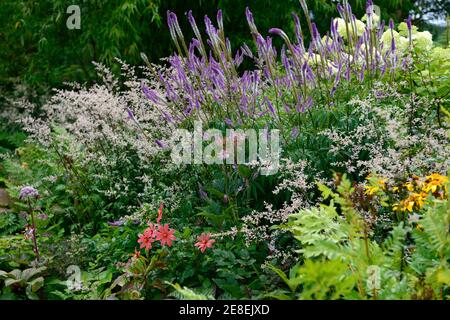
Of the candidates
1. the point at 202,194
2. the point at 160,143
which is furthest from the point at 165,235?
the point at 160,143

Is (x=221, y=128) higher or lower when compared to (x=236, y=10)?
lower

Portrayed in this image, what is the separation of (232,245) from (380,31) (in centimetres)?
175

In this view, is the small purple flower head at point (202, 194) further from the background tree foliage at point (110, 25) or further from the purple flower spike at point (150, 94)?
the background tree foliage at point (110, 25)


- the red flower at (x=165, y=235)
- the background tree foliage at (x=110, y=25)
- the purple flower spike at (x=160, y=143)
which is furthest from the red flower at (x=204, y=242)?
the background tree foliage at (x=110, y=25)

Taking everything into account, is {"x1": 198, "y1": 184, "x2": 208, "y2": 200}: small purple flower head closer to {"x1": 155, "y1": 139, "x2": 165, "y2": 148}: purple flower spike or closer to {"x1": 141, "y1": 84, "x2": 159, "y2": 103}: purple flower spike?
{"x1": 155, "y1": 139, "x2": 165, "y2": 148}: purple flower spike

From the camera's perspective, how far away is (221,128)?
3.44 m

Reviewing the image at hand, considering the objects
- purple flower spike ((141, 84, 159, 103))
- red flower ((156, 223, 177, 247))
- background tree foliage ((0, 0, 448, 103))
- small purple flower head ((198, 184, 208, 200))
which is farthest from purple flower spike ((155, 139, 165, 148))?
background tree foliage ((0, 0, 448, 103))

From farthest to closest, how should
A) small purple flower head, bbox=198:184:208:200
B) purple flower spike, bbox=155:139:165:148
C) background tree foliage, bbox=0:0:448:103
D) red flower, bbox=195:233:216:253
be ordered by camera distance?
1. background tree foliage, bbox=0:0:448:103
2. purple flower spike, bbox=155:139:165:148
3. small purple flower head, bbox=198:184:208:200
4. red flower, bbox=195:233:216:253

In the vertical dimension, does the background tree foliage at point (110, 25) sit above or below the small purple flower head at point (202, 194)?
above

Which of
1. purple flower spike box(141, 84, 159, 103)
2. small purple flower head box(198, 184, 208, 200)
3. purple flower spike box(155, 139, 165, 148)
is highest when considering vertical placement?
purple flower spike box(141, 84, 159, 103)

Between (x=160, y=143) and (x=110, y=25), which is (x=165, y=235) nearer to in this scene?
(x=160, y=143)
